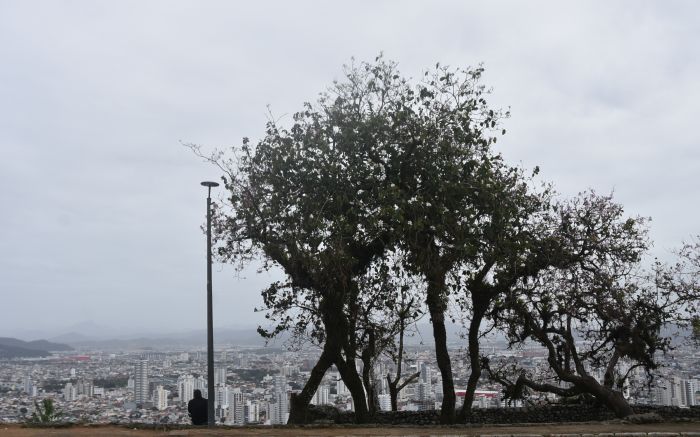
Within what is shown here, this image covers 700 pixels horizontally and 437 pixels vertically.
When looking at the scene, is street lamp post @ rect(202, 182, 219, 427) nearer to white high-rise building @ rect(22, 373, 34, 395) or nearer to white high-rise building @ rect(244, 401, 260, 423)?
white high-rise building @ rect(244, 401, 260, 423)

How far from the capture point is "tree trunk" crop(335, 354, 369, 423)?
1366cm

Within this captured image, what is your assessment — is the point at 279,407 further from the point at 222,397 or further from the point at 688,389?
the point at 688,389

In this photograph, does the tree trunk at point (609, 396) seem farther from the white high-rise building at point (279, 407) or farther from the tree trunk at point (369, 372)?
the white high-rise building at point (279, 407)

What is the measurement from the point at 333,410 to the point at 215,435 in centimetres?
616

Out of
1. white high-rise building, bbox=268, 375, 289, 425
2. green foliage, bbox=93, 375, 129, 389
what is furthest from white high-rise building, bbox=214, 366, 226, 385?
white high-rise building, bbox=268, 375, 289, 425

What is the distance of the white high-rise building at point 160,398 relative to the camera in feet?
55.6

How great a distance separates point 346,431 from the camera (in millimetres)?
10234

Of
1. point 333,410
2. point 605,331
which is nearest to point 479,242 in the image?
point 605,331

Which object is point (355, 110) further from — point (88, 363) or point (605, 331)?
point (88, 363)

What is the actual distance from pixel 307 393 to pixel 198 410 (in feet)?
7.50

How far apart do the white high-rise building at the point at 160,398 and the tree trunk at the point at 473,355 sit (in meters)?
7.87

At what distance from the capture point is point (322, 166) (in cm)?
1322

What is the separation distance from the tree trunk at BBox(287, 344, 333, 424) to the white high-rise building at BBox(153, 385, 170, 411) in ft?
15.7

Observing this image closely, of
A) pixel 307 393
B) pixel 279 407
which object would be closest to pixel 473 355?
pixel 307 393
